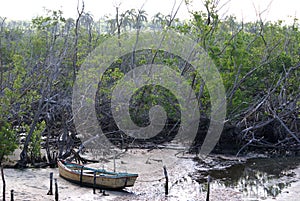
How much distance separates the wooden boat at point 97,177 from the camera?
13727 millimetres

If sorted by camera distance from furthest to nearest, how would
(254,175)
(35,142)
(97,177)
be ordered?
1. (254,175)
2. (35,142)
3. (97,177)

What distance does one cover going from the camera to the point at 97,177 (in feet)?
45.4

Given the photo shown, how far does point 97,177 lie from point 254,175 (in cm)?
624

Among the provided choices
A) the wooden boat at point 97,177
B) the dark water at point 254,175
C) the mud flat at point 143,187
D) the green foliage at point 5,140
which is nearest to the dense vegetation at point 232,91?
the dark water at point 254,175

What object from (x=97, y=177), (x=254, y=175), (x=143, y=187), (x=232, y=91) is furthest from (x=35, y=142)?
(x=232, y=91)

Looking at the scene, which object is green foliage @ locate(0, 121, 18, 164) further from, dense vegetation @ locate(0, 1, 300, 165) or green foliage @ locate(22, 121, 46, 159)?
dense vegetation @ locate(0, 1, 300, 165)

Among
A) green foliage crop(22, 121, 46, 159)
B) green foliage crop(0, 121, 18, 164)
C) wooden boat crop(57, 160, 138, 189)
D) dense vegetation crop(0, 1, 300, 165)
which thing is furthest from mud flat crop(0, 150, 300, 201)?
dense vegetation crop(0, 1, 300, 165)

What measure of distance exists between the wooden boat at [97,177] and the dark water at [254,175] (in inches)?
125

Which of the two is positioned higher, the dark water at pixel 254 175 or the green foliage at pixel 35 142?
the green foliage at pixel 35 142

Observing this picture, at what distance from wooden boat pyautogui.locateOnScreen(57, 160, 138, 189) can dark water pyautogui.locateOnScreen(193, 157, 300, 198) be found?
125 inches

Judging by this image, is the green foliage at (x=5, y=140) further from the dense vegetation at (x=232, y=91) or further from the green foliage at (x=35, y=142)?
the dense vegetation at (x=232, y=91)

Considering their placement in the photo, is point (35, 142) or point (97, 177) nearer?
point (97, 177)

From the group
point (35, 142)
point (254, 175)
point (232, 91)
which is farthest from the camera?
point (232, 91)

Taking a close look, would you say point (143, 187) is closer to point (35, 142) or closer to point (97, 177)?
point (97, 177)
